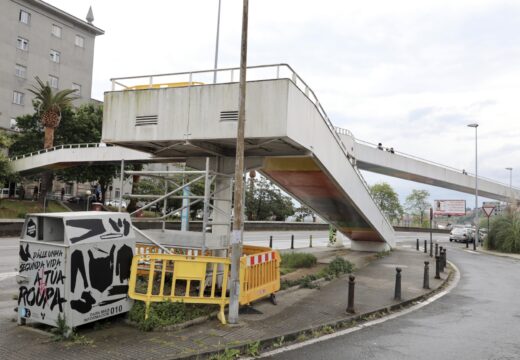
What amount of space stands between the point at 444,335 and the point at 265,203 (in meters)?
44.5

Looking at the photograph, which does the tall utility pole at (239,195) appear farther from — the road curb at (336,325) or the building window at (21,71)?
the building window at (21,71)

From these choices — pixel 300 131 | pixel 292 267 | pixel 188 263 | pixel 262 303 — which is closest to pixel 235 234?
pixel 188 263

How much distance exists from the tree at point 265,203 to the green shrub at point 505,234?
26.5m

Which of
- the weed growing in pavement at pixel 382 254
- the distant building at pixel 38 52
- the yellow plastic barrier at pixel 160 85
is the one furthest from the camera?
the distant building at pixel 38 52

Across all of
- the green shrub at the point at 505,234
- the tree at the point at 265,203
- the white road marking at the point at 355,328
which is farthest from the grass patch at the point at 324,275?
the tree at the point at 265,203

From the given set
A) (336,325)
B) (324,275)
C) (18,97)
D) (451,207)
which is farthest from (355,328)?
(451,207)

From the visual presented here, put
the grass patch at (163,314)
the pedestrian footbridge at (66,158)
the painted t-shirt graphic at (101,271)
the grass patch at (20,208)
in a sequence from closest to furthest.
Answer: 1. the painted t-shirt graphic at (101,271)
2. the grass patch at (163,314)
3. the grass patch at (20,208)
4. the pedestrian footbridge at (66,158)

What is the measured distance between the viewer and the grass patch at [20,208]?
101 feet

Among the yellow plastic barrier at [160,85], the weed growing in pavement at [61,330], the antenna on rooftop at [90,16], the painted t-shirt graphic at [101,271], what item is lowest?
the weed growing in pavement at [61,330]

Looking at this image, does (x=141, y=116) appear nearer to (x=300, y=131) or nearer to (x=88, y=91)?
(x=300, y=131)

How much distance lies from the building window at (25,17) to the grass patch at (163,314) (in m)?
51.9

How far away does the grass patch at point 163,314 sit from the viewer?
23.2 ft

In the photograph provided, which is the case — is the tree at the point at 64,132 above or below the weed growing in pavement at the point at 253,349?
above

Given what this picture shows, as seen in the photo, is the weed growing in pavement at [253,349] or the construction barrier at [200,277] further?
the construction barrier at [200,277]
